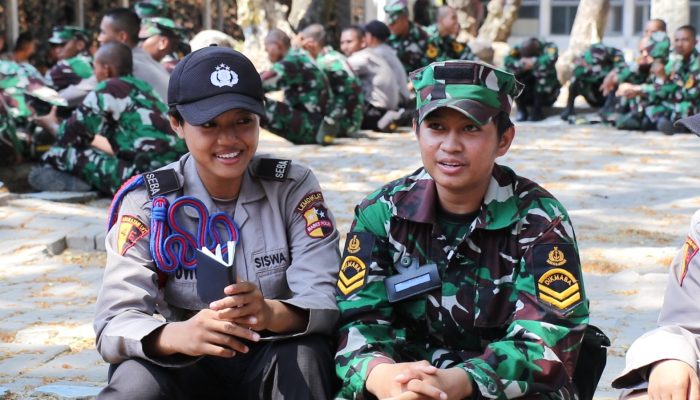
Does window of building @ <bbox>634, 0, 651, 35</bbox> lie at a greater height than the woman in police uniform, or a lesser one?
lesser

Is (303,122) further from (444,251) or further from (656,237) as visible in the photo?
(444,251)

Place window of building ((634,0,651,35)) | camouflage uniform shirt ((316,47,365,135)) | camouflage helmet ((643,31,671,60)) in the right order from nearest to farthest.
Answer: camouflage uniform shirt ((316,47,365,135))
camouflage helmet ((643,31,671,60))
window of building ((634,0,651,35))

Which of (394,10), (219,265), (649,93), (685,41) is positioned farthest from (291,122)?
(219,265)

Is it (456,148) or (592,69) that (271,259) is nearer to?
(456,148)

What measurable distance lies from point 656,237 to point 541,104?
333 inches

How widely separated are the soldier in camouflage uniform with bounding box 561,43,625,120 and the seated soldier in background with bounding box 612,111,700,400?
39.5ft

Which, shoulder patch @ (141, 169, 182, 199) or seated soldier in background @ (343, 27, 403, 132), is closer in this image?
shoulder patch @ (141, 169, 182, 199)

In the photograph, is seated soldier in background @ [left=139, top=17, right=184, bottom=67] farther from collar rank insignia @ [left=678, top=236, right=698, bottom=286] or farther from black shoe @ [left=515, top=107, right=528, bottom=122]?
black shoe @ [left=515, top=107, right=528, bottom=122]

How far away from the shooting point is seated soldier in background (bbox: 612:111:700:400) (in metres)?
2.47

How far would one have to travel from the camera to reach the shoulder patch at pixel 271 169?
117 inches

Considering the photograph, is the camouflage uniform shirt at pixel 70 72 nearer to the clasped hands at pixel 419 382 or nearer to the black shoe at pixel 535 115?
the clasped hands at pixel 419 382

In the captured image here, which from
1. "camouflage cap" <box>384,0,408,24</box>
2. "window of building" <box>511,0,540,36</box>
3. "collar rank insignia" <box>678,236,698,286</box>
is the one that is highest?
"collar rank insignia" <box>678,236,698,286</box>

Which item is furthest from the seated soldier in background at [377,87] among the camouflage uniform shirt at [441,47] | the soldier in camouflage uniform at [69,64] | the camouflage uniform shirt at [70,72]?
the camouflage uniform shirt at [70,72]

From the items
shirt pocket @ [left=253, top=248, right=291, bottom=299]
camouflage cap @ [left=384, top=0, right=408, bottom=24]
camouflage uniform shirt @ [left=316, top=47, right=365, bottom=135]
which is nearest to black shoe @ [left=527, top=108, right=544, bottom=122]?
camouflage cap @ [left=384, top=0, right=408, bottom=24]
